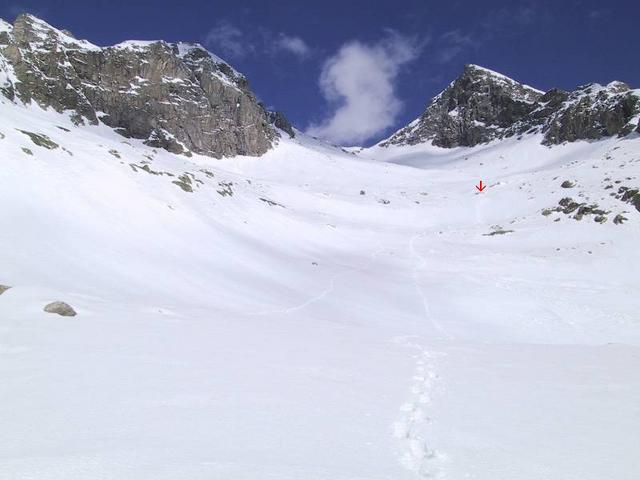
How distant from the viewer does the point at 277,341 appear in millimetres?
9203

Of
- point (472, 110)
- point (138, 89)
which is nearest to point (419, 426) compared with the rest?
point (138, 89)

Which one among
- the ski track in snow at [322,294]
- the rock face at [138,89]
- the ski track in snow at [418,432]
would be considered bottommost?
the ski track in snow at [418,432]

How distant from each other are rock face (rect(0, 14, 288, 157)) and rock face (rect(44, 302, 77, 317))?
68.5 meters

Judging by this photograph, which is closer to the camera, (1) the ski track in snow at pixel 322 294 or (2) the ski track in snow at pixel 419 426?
(2) the ski track in snow at pixel 419 426

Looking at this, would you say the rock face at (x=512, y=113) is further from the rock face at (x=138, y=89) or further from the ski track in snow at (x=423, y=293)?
the ski track in snow at (x=423, y=293)

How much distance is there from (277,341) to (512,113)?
539ft

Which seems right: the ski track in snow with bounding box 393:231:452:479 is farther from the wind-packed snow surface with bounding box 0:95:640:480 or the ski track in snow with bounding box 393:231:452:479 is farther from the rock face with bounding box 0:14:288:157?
the rock face with bounding box 0:14:288:157

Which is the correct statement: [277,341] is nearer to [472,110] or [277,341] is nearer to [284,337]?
[284,337]

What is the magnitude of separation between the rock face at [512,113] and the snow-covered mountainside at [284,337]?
69.5m

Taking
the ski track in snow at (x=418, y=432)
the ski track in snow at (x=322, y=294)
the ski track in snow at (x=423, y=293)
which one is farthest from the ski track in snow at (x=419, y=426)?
the ski track in snow at (x=322, y=294)

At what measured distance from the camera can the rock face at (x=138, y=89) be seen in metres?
73.1

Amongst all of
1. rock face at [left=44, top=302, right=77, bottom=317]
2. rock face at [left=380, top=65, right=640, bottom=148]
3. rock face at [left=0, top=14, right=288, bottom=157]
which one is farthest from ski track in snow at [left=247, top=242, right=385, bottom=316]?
rock face at [left=380, top=65, right=640, bottom=148]

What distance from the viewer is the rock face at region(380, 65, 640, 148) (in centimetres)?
9950

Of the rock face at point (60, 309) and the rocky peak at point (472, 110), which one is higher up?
the rocky peak at point (472, 110)
